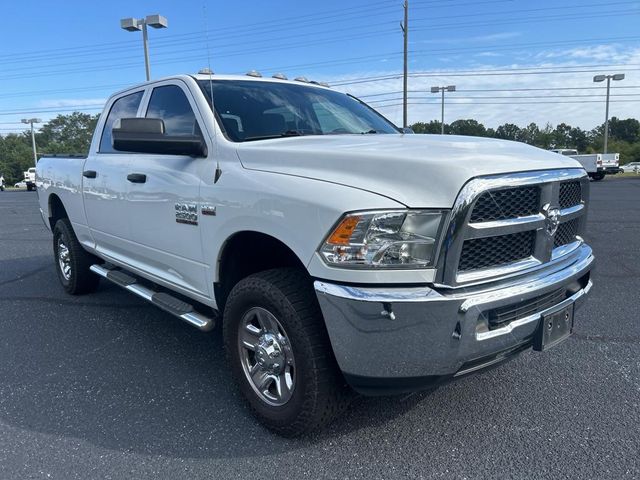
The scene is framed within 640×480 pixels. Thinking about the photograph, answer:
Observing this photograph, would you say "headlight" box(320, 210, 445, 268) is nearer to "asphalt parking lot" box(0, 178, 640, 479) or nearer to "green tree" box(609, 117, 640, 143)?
"asphalt parking lot" box(0, 178, 640, 479)

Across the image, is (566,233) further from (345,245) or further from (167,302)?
(167,302)

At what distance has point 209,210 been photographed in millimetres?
2914

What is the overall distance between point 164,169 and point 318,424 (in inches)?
75.5

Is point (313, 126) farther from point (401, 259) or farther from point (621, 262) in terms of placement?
point (621, 262)

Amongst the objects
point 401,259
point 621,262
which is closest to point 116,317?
point 401,259

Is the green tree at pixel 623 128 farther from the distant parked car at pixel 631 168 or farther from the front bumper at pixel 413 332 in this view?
the front bumper at pixel 413 332

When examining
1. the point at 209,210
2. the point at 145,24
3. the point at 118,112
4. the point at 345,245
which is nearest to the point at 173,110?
the point at 209,210

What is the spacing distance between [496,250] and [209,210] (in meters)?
1.57

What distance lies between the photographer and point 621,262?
6.61 meters

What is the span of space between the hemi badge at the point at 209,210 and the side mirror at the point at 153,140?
34 centimetres

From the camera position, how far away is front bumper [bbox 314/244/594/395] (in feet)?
6.92

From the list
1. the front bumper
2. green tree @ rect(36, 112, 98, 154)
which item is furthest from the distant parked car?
green tree @ rect(36, 112, 98, 154)

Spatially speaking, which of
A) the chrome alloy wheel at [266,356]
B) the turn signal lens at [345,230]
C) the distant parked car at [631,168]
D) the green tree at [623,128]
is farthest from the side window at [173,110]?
the green tree at [623,128]

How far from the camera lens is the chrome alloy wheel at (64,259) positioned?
18.0ft
